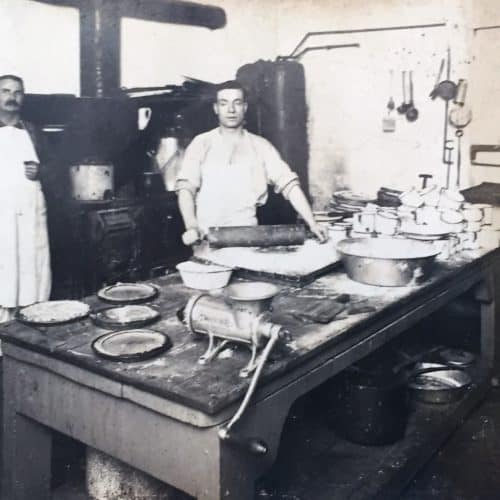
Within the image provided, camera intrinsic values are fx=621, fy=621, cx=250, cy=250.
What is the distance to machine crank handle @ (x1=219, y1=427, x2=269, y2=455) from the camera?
1.63 m

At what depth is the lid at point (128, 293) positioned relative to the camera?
97.4 inches

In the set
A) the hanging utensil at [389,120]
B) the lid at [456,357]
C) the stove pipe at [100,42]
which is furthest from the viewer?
the hanging utensil at [389,120]

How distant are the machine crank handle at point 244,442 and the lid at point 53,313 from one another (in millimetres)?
857

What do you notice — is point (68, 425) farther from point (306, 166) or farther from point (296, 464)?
point (306, 166)

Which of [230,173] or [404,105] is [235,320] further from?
[404,105]

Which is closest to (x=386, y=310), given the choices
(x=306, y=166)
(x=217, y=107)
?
(x=217, y=107)

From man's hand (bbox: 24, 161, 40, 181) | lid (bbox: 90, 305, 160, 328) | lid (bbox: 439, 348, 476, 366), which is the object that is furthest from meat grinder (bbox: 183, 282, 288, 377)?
lid (bbox: 439, 348, 476, 366)

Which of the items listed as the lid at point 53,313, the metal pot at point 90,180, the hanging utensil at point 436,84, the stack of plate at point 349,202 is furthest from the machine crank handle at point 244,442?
the hanging utensil at point 436,84

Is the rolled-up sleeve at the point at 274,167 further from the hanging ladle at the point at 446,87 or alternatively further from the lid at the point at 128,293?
the hanging ladle at the point at 446,87

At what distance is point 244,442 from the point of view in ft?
5.48

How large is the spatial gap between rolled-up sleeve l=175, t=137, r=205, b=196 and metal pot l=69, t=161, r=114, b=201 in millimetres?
500

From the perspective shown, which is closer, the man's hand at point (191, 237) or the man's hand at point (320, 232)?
the man's hand at point (191, 237)

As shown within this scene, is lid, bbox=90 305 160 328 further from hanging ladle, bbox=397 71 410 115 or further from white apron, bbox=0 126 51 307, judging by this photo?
hanging ladle, bbox=397 71 410 115

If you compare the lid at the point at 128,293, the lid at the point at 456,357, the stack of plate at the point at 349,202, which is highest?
the stack of plate at the point at 349,202
